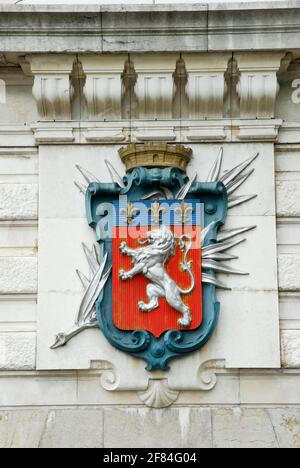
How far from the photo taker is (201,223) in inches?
424

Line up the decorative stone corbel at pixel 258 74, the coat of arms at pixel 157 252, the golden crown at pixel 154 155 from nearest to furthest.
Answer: the coat of arms at pixel 157 252
the golden crown at pixel 154 155
the decorative stone corbel at pixel 258 74

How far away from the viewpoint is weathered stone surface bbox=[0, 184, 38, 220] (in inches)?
428

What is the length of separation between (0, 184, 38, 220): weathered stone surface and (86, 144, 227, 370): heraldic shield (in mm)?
516

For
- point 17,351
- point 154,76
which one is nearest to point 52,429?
point 17,351

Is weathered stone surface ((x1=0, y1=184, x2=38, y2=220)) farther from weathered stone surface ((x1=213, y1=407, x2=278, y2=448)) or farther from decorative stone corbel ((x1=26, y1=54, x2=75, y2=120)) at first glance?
weathered stone surface ((x1=213, y1=407, x2=278, y2=448))

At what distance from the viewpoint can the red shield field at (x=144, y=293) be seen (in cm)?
1059

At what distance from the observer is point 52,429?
10.5m

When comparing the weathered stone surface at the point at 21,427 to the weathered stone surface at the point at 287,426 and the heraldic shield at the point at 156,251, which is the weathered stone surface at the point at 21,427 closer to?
the heraldic shield at the point at 156,251

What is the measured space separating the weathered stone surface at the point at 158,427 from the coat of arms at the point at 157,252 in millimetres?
419

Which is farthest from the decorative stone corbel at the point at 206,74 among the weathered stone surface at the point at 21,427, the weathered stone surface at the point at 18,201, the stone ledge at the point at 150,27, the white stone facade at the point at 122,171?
the weathered stone surface at the point at 21,427

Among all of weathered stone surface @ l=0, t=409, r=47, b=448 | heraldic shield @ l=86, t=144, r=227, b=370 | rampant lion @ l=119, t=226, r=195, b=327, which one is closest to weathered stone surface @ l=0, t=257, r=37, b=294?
heraldic shield @ l=86, t=144, r=227, b=370
